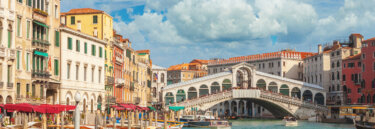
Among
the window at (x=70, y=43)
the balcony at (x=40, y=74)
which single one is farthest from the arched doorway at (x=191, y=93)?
the balcony at (x=40, y=74)

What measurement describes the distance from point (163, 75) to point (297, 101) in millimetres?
39570

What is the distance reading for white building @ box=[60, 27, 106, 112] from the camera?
3578 centimetres

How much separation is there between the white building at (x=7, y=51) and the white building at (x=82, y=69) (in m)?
6.19

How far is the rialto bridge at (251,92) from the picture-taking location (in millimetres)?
70438

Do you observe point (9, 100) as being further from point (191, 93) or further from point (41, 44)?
point (191, 93)

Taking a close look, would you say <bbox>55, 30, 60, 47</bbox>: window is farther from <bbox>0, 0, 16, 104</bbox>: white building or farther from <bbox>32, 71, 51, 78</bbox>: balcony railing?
<bbox>0, 0, 16, 104</bbox>: white building

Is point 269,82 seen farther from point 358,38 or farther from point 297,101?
point 358,38

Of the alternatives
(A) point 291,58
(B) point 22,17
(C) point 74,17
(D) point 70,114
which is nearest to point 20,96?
(B) point 22,17

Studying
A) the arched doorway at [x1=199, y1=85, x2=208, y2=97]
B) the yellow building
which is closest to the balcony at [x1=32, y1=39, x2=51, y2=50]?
the yellow building

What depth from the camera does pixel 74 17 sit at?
4356cm

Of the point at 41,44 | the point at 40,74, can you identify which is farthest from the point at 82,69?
the point at 40,74

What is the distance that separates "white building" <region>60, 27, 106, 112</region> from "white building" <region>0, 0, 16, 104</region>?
6.19 m

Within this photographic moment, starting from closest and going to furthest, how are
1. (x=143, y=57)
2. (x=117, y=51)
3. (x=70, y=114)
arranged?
(x=70, y=114)
(x=117, y=51)
(x=143, y=57)

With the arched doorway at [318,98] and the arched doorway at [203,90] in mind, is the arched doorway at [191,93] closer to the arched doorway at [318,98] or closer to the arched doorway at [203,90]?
the arched doorway at [203,90]
